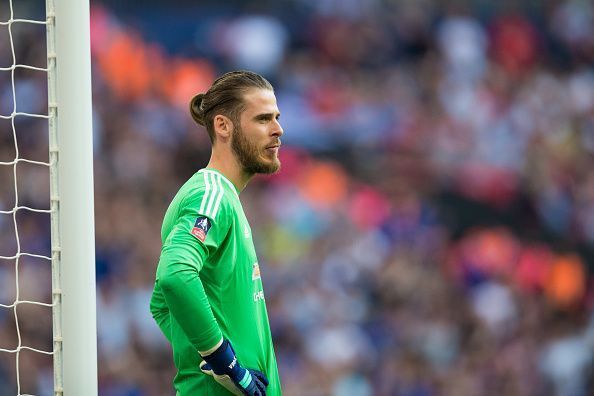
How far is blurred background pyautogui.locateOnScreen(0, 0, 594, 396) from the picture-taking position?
7.00 metres

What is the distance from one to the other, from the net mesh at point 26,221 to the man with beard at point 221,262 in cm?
347

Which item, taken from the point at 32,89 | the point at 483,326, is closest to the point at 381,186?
the point at 483,326

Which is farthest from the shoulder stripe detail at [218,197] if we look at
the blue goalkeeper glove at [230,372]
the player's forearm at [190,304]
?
the blue goalkeeper glove at [230,372]

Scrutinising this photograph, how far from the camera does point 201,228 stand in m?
2.90

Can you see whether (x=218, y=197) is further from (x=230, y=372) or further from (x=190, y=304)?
→ (x=230, y=372)

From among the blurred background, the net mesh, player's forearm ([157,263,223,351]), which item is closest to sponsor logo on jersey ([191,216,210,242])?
player's forearm ([157,263,223,351])

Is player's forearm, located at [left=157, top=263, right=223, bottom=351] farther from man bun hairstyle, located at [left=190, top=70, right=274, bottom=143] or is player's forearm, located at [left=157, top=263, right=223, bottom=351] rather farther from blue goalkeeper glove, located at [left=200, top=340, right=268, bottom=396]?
man bun hairstyle, located at [left=190, top=70, right=274, bottom=143]

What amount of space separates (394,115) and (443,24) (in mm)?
995

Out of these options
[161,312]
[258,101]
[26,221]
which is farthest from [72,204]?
[26,221]

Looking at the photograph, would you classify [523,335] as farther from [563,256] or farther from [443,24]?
[443,24]

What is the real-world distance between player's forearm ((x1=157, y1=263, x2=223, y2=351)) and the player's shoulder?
228 mm

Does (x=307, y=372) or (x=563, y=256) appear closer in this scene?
(x=307, y=372)

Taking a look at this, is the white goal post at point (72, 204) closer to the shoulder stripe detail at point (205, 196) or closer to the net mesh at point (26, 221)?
the shoulder stripe detail at point (205, 196)

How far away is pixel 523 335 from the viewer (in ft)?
27.4
